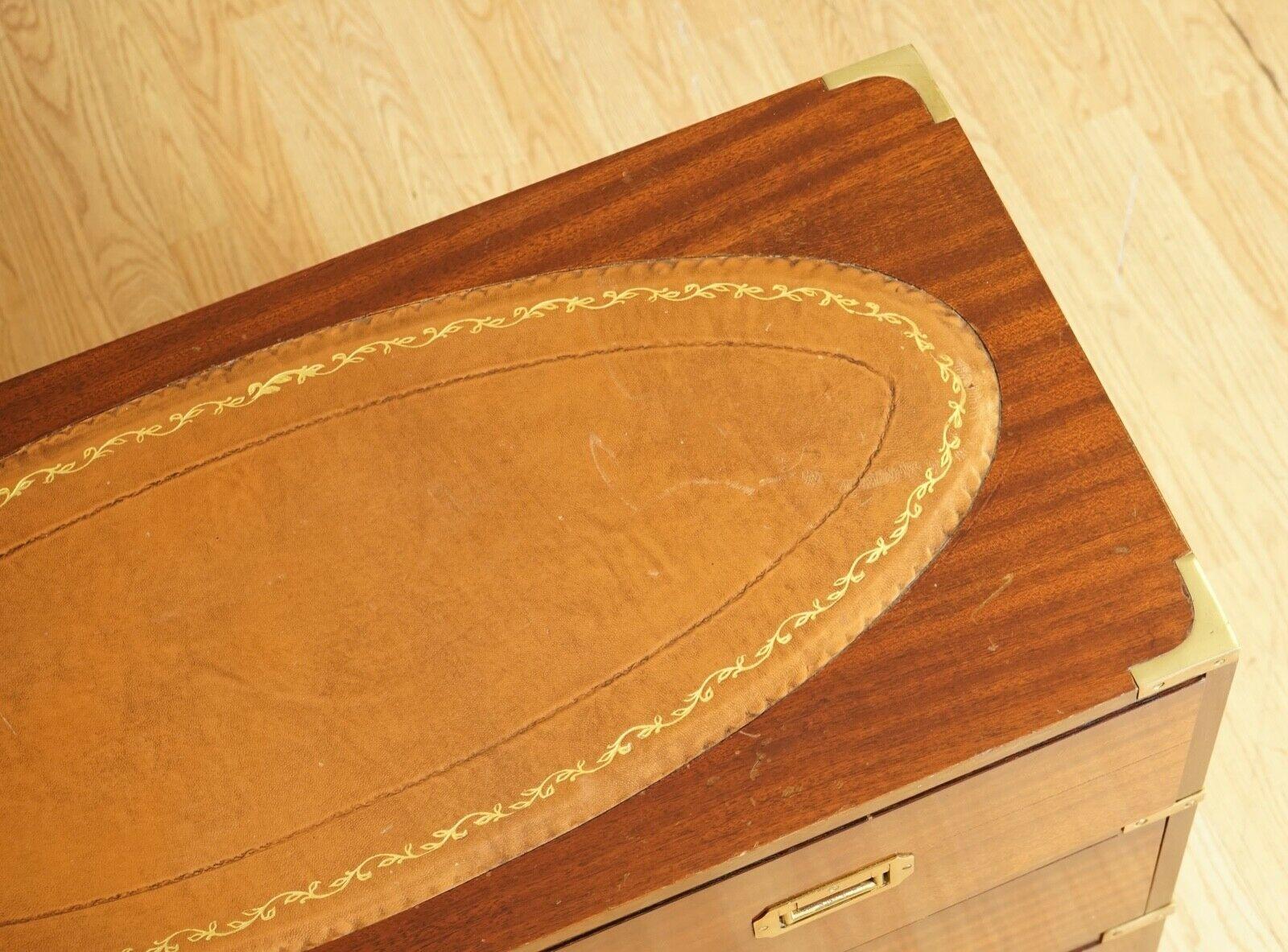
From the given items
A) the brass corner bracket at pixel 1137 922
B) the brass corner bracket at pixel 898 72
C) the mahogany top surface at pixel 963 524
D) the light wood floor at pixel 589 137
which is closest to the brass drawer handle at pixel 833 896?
the mahogany top surface at pixel 963 524

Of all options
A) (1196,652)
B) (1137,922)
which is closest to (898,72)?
(1196,652)

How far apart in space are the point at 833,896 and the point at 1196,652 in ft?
1.00

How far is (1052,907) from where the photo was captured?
1128mm

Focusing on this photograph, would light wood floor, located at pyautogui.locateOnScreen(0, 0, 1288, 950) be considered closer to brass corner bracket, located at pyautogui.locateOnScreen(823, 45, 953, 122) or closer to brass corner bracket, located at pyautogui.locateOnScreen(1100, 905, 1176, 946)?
brass corner bracket, located at pyautogui.locateOnScreen(1100, 905, 1176, 946)

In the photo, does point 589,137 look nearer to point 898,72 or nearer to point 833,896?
point 898,72

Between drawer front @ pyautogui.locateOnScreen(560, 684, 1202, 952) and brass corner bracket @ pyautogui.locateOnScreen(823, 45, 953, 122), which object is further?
brass corner bracket @ pyautogui.locateOnScreen(823, 45, 953, 122)

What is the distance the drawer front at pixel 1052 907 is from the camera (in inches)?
42.5

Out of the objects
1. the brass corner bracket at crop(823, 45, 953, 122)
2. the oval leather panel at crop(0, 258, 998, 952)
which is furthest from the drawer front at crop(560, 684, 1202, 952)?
the brass corner bracket at crop(823, 45, 953, 122)

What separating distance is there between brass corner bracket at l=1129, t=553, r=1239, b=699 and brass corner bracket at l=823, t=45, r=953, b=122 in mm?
445

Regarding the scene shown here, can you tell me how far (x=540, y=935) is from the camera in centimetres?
86

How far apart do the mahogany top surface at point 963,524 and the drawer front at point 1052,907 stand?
0.89ft

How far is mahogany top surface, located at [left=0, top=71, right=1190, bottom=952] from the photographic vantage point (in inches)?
34.3

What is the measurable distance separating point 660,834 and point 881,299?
416 millimetres

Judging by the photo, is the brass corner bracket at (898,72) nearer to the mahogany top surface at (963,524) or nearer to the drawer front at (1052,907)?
the mahogany top surface at (963,524)
